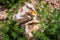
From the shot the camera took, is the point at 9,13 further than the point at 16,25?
Yes

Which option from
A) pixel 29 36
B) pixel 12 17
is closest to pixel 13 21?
pixel 12 17

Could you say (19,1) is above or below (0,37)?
above

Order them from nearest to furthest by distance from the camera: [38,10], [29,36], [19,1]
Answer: [29,36] < [38,10] < [19,1]

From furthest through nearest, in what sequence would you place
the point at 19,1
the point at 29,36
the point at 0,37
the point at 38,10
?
the point at 19,1 < the point at 38,10 < the point at 0,37 < the point at 29,36

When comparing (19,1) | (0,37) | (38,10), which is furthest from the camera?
(19,1)

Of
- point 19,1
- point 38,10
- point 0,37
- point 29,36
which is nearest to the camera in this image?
point 29,36

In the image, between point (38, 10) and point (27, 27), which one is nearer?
point (27, 27)

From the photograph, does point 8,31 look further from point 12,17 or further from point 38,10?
point 38,10

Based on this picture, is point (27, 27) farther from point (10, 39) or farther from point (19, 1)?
point (19, 1)

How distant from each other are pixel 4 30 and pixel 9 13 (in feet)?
1.39

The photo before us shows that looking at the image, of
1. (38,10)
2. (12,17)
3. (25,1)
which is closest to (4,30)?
(12,17)

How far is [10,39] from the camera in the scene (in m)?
4.18

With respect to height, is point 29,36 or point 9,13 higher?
point 9,13

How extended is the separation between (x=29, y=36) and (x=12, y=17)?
1.94ft
